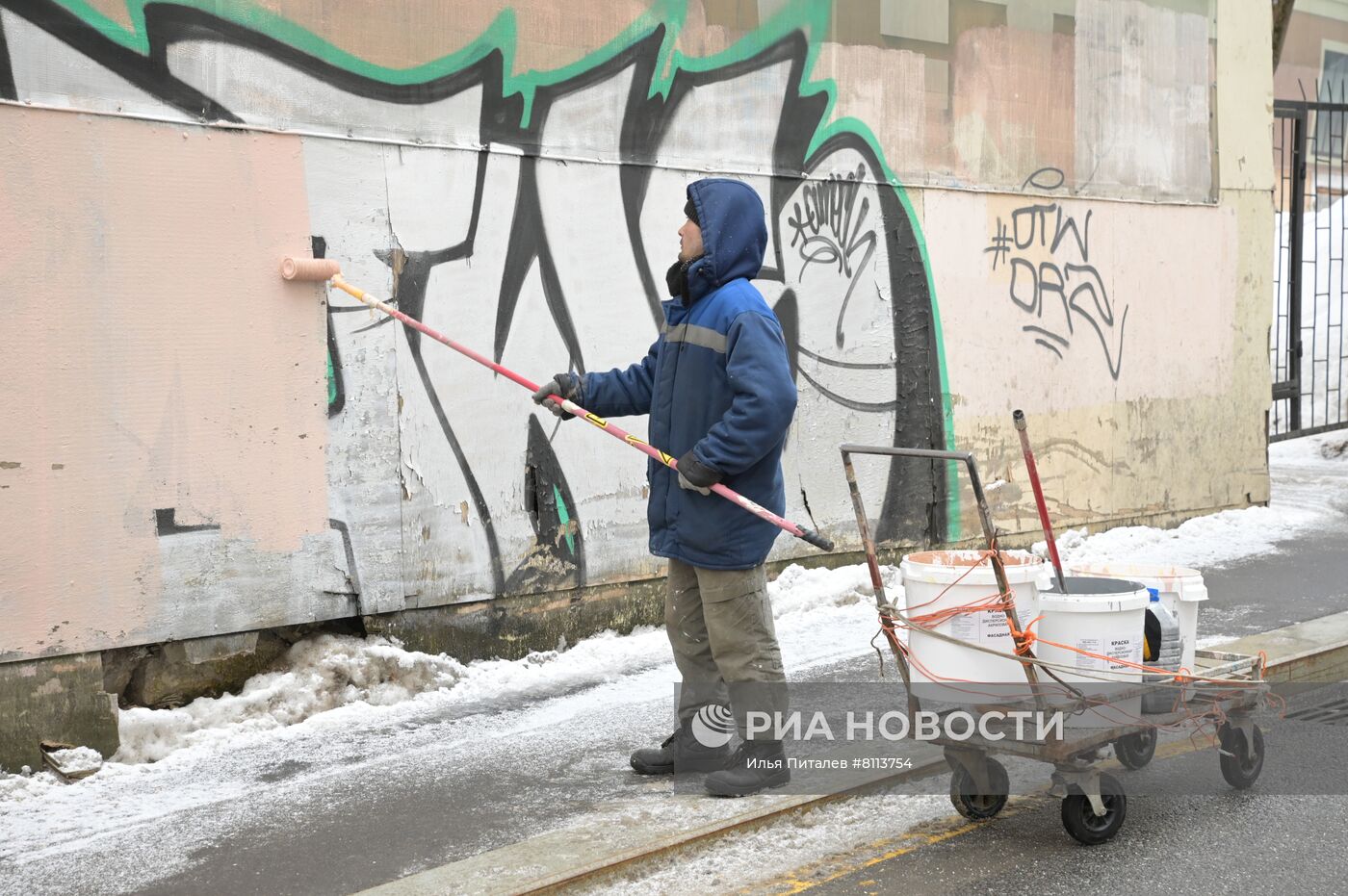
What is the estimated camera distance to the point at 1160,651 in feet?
14.8

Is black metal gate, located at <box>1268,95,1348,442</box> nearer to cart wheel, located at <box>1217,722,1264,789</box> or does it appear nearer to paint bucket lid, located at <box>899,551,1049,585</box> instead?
cart wheel, located at <box>1217,722,1264,789</box>

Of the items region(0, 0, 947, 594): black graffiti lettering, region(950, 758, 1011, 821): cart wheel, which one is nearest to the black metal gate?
region(0, 0, 947, 594): black graffiti lettering

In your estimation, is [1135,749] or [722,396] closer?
[722,396]

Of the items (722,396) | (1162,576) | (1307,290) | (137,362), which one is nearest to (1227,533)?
(1162,576)

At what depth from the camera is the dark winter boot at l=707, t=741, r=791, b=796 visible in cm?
470

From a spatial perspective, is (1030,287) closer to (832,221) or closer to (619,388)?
(832,221)

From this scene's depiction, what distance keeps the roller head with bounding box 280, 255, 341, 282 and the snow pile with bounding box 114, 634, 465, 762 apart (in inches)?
64.6

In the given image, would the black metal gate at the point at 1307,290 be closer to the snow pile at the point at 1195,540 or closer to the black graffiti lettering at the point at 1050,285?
the snow pile at the point at 1195,540

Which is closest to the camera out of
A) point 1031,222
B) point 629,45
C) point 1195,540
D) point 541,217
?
point 541,217

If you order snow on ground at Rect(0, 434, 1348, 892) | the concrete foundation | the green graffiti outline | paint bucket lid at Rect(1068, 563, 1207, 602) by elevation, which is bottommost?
snow on ground at Rect(0, 434, 1348, 892)

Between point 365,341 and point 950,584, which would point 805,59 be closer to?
point 365,341

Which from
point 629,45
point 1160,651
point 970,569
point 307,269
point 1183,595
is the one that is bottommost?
point 1160,651

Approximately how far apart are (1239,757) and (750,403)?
2.20 m

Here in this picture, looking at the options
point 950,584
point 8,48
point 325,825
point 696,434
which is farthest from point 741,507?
point 8,48
